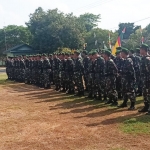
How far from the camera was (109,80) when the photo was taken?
9.14m

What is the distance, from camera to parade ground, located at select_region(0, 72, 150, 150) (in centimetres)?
557

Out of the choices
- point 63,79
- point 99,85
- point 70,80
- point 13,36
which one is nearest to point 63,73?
point 63,79

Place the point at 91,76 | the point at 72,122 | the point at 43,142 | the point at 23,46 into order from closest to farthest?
the point at 43,142 < the point at 72,122 < the point at 91,76 < the point at 23,46

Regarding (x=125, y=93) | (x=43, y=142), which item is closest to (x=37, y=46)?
(x=125, y=93)

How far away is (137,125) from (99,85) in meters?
3.60

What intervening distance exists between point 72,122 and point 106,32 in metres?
31.3

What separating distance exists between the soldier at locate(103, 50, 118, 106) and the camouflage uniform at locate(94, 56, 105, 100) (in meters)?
0.36

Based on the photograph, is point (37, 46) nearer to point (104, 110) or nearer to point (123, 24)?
point (123, 24)

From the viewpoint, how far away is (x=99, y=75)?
32.4 feet

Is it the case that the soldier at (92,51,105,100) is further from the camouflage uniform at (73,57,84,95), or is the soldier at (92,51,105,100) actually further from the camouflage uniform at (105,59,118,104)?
the camouflage uniform at (73,57,84,95)

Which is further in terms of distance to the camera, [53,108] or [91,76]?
[91,76]

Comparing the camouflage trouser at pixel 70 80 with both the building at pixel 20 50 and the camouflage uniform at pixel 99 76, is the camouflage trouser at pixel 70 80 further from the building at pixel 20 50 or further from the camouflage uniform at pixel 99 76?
the building at pixel 20 50

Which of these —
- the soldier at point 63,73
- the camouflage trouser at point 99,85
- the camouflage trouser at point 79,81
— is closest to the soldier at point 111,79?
the camouflage trouser at point 99,85

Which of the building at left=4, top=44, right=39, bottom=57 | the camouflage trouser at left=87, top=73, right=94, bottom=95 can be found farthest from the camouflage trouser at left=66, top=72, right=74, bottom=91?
the building at left=4, top=44, right=39, bottom=57
